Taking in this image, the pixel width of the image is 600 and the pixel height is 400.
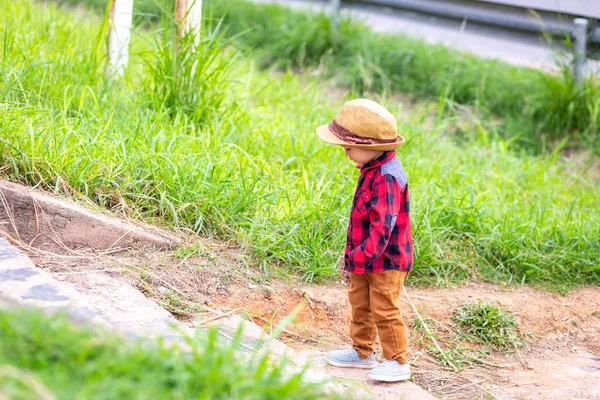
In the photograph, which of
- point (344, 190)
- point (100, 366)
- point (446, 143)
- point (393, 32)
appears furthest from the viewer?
point (393, 32)

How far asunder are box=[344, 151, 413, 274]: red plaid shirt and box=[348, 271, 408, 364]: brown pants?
69 mm

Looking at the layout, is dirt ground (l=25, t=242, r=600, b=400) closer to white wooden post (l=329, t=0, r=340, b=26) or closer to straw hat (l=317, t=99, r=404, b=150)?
straw hat (l=317, t=99, r=404, b=150)

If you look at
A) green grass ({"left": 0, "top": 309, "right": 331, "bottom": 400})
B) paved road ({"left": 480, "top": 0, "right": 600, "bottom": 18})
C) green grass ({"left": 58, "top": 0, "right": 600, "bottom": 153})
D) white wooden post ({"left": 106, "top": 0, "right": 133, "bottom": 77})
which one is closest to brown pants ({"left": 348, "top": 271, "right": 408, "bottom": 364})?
green grass ({"left": 0, "top": 309, "right": 331, "bottom": 400})

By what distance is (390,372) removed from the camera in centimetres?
314

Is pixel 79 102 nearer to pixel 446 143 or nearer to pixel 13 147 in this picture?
pixel 13 147

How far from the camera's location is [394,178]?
3.03 meters

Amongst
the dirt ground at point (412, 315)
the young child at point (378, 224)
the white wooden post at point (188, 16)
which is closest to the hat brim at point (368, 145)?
the young child at point (378, 224)

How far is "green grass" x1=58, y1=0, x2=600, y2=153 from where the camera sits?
20.3 ft

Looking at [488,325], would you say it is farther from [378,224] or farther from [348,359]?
[378,224]

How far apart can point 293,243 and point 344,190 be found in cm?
64

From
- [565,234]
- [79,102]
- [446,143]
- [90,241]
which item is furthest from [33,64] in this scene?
[565,234]

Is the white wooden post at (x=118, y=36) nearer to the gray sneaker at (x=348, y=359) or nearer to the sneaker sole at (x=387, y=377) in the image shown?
the gray sneaker at (x=348, y=359)

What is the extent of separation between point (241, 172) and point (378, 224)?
1.19 metres

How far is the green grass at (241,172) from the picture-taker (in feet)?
12.5
